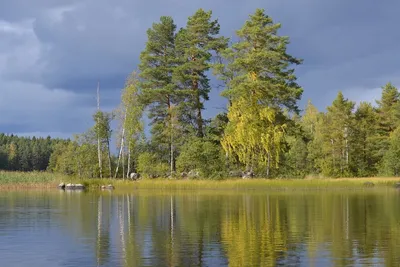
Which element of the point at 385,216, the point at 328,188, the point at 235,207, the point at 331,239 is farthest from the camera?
the point at 328,188

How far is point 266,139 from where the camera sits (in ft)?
198

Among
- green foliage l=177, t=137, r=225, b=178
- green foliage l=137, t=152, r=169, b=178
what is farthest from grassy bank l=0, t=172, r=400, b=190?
green foliage l=137, t=152, r=169, b=178

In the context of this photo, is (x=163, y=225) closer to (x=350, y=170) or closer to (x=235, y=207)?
(x=235, y=207)

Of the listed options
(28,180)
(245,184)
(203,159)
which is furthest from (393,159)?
(28,180)

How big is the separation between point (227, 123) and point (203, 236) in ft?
156

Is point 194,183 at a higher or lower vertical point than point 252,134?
lower

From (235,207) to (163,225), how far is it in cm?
975

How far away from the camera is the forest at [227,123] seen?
206 ft

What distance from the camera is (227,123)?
6738 cm

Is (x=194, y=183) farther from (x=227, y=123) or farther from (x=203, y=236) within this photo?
(x=203, y=236)

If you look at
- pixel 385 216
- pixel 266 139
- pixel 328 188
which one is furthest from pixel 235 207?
pixel 266 139

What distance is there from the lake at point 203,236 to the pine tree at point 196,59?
3773 cm

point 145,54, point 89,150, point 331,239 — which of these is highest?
point 145,54

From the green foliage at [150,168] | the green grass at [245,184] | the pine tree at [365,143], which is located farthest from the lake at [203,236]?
the pine tree at [365,143]
